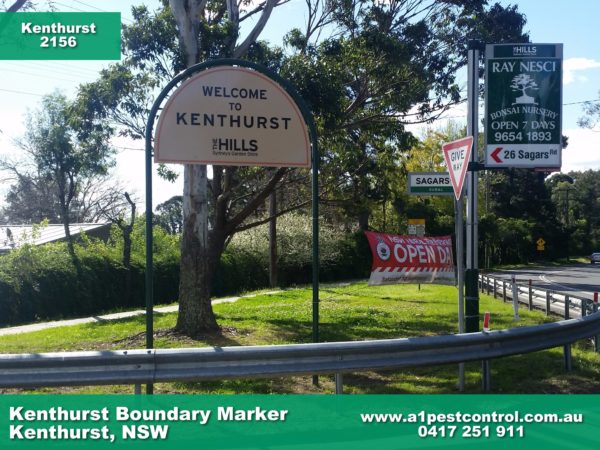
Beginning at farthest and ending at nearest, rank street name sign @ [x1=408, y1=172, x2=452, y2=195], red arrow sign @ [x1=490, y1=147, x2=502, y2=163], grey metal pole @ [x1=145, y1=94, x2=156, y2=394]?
street name sign @ [x1=408, y1=172, x2=452, y2=195]
red arrow sign @ [x1=490, y1=147, x2=502, y2=163]
grey metal pole @ [x1=145, y1=94, x2=156, y2=394]

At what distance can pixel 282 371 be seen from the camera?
20.9ft

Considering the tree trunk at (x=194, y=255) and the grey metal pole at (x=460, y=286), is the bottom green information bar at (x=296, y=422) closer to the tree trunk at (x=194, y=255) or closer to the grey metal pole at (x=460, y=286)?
the grey metal pole at (x=460, y=286)

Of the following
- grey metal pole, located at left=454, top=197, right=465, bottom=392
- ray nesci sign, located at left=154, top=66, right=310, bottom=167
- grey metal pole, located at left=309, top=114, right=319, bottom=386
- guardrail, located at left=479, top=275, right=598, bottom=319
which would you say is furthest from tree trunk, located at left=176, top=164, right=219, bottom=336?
guardrail, located at left=479, top=275, right=598, bottom=319

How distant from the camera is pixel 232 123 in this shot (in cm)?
817

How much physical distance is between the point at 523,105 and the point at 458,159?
1697mm

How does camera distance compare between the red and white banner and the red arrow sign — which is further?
the red and white banner

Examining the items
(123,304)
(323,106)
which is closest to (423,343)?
(323,106)

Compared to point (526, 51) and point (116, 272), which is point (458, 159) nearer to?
point (526, 51)

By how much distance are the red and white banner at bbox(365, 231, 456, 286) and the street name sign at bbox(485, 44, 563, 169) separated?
2.71 m

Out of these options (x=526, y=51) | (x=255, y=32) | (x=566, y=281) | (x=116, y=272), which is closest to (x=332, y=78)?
(x=255, y=32)

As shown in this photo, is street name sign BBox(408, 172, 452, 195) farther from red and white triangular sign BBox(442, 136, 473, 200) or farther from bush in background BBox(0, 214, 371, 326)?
bush in background BBox(0, 214, 371, 326)

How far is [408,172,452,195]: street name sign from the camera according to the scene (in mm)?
11688

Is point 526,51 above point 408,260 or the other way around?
above

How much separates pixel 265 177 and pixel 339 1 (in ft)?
16.3
